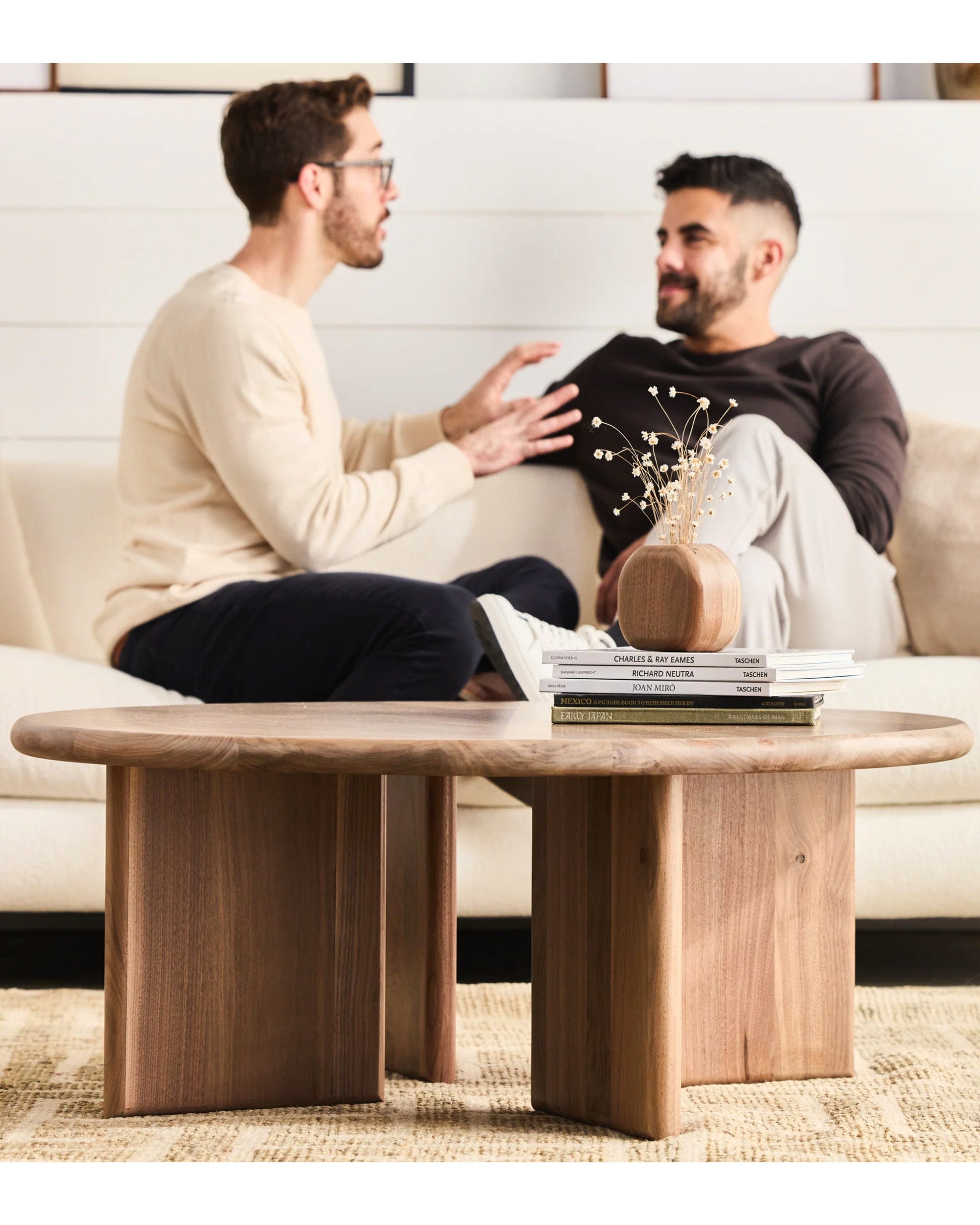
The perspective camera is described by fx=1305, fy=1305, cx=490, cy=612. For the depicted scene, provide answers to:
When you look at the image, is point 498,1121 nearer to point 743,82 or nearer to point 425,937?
point 425,937

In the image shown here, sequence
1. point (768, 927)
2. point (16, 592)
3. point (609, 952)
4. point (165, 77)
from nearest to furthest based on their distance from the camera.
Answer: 1. point (609, 952)
2. point (768, 927)
3. point (16, 592)
4. point (165, 77)

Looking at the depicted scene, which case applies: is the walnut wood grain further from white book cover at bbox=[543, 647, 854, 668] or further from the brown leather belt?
the brown leather belt

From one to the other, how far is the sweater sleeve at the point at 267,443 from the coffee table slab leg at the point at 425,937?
2.65 feet

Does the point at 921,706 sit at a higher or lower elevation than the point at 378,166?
lower

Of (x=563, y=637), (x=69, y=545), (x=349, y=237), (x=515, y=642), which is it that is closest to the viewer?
(x=515, y=642)

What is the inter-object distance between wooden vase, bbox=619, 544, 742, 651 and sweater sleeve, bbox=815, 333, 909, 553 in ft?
3.74

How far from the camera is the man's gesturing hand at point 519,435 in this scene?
95.1 inches

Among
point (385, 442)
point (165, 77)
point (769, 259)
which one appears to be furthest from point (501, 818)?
point (165, 77)

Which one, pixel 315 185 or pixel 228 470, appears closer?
pixel 228 470

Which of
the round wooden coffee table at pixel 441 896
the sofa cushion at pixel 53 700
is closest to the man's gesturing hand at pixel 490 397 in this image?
the sofa cushion at pixel 53 700

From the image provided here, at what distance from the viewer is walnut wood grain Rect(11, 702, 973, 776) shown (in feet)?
3.12

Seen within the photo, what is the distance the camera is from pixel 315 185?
2.38 m

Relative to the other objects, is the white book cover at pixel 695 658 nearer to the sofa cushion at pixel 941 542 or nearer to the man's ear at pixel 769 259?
the sofa cushion at pixel 941 542

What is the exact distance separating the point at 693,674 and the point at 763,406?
53.4 inches
